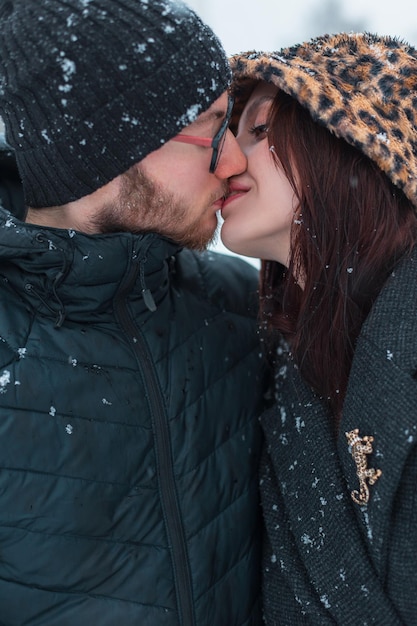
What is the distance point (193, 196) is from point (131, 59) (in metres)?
0.36

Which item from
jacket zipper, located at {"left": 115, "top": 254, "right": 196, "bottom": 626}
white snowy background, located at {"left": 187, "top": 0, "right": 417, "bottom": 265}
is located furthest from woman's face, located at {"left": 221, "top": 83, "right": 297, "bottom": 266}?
white snowy background, located at {"left": 187, "top": 0, "right": 417, "bottom": 265}

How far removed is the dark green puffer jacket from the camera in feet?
4.24

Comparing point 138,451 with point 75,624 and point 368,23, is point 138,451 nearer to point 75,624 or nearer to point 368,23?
point 75,624

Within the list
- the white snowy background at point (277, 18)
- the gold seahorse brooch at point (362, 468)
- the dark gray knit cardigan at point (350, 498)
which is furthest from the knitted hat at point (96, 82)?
the white snowy background at point (277, 18)

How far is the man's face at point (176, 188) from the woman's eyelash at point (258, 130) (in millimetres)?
54

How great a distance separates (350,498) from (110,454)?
0.52 meters

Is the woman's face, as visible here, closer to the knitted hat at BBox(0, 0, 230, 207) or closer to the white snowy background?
the knitted hat at BBox(0, 0, 230, 207)

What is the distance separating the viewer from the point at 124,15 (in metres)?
1.43

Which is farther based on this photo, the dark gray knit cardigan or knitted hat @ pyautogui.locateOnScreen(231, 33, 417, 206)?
knitted hat @ pyautogui.locateOnScreen(231, 33, 417, 206)

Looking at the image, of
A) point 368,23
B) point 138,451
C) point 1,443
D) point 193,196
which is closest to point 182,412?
point 138,451

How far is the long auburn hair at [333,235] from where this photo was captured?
1433 millimetres

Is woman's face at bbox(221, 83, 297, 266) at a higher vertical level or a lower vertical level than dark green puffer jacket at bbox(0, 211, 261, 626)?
higher

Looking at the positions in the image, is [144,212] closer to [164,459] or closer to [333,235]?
[333,235]

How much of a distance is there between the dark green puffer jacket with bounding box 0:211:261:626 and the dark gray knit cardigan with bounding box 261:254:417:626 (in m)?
0.11
